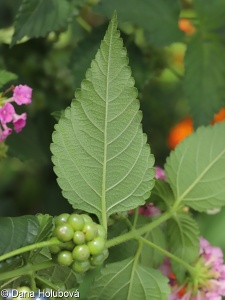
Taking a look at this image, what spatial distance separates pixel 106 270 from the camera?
2.02 ft

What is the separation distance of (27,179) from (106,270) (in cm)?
77

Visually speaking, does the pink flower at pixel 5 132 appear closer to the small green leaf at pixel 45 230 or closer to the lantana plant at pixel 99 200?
the lantana plant at pixel 99 200

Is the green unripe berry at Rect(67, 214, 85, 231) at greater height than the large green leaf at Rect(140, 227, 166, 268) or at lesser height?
greater

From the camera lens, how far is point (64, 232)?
515 millimetres

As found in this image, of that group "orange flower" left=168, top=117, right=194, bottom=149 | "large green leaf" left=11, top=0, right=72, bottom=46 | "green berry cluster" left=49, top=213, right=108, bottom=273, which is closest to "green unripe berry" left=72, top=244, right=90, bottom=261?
"green berry cluster" left=49, top=213, right=108, bottom=273

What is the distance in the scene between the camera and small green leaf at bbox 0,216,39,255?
56 cm

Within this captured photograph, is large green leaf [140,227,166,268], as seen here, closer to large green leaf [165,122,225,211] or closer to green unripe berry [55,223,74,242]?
large green leaf [165,122,225,211]

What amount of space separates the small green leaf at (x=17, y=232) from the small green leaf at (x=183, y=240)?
7.1 inches

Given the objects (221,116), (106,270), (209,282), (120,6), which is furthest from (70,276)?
(221,116)

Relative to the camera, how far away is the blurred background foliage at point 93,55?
0.79 m

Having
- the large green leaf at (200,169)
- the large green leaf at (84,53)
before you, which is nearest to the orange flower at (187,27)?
the large green leaf at (84,53)

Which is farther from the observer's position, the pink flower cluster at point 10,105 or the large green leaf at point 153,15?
the large green leaf at point 153,15

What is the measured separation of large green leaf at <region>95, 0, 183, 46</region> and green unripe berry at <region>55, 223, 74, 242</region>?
381 mm

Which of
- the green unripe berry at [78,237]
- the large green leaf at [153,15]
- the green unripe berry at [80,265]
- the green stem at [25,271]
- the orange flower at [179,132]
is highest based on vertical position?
the large green leaf at [153,15]
